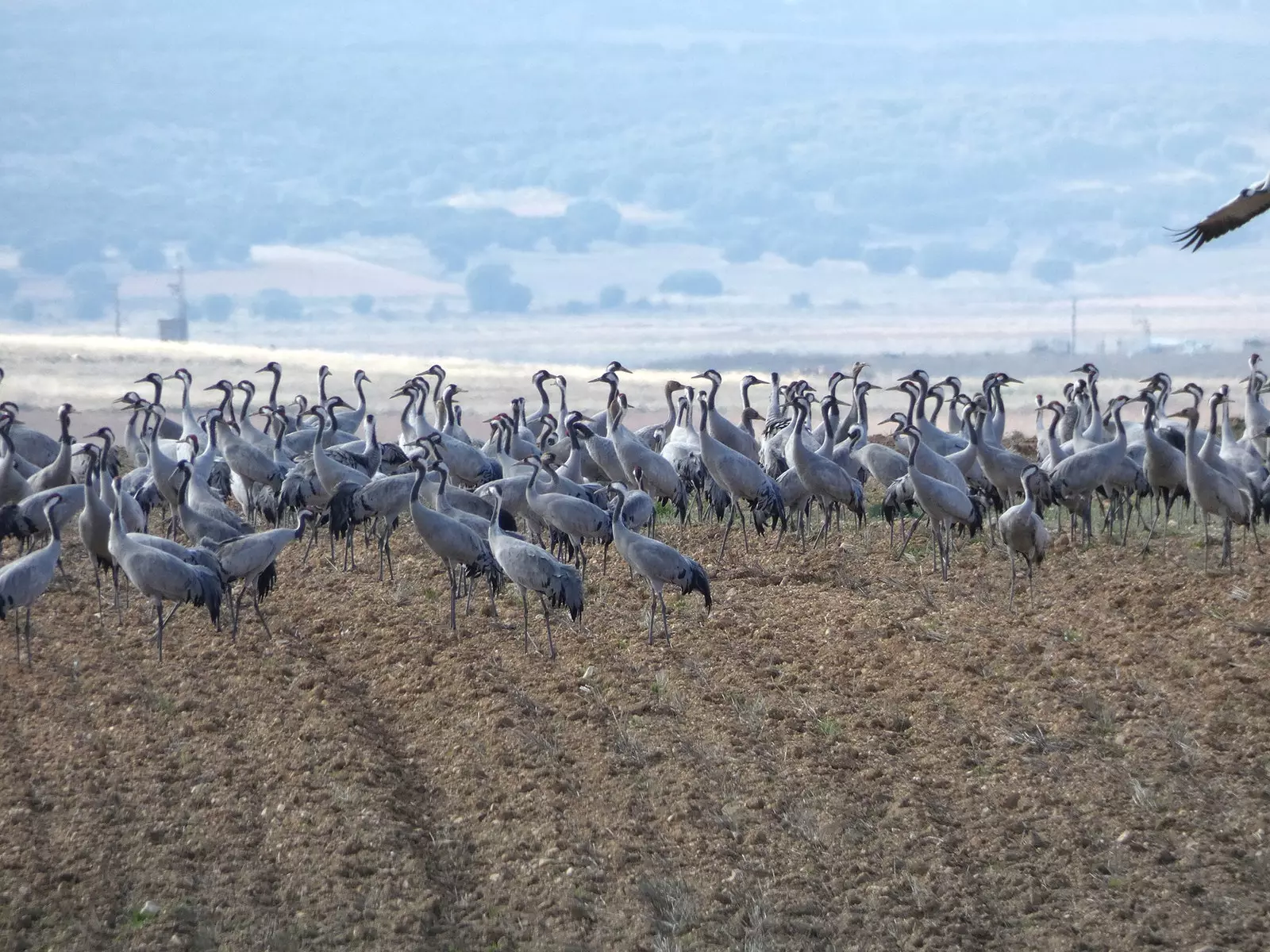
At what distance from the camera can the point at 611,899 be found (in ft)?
19.2

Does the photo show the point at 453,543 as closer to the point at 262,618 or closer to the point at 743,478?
the point at 262,618

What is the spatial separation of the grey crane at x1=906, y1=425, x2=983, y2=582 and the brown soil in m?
0.65

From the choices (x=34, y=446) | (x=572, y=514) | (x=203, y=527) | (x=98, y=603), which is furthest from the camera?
(x=34, y=446)

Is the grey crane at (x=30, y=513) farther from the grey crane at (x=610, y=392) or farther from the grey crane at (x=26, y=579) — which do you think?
the grey crane at (x=610, y=392)

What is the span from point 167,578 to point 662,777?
3.34 meters

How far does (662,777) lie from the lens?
276 inches

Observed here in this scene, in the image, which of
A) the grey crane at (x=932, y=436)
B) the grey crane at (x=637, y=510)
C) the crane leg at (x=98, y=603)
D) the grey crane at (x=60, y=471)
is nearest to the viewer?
the crane leg at (x=98, y=603)

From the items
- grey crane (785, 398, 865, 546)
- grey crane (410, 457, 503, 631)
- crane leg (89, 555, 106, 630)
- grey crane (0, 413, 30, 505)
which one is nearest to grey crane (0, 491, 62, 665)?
crane leg (89, 555, 106, 630)

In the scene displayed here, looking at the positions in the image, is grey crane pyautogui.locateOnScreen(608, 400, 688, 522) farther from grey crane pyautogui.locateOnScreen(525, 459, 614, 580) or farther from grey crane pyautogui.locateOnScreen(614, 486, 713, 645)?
grey crane pyautogui.locateOnScreen(614, 486, 713, 645)

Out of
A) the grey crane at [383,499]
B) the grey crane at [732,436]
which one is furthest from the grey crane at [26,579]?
the grey crane at [732,436]

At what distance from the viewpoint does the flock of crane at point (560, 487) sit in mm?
9453

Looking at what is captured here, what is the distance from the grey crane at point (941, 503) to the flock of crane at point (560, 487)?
0.7 inches

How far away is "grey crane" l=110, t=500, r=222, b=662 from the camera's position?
29.3 feet

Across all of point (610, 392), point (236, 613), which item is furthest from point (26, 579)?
point (610, 392)
